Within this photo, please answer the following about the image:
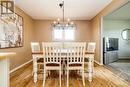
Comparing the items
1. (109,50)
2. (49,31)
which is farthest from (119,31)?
(49,31)

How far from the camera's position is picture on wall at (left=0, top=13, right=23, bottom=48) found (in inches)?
167

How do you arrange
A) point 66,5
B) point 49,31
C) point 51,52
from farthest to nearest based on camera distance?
point 49,31
point 66,5
point 51,52

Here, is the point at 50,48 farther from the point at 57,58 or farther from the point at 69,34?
the point at 69,34

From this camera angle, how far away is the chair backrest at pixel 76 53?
11.9 ft

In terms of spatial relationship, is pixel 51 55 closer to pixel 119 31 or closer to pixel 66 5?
pixel 66 5

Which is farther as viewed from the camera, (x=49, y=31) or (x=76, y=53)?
(x=49, y=31)

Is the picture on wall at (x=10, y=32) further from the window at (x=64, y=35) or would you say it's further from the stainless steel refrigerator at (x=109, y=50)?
the stainless steel refrigerator at (x=109, y=50)

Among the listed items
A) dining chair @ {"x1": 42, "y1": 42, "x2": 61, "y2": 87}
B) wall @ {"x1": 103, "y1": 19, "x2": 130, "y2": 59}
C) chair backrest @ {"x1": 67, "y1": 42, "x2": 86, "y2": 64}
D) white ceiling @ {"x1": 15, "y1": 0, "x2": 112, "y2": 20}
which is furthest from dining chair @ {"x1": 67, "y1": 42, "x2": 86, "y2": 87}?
wall @ {"x1": 103, "y1": 19, "x2": 130, "y2": 59}

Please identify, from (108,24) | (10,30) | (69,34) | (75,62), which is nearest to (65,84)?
(75,62)

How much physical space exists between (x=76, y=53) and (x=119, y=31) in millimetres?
6232

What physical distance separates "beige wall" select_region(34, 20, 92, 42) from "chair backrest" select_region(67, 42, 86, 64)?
525 centimetres

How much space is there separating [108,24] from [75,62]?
19.8ft

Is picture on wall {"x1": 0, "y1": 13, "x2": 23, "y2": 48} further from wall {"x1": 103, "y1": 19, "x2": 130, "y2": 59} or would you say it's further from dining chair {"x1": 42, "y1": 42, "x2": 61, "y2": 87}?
wall {"x1": 103, "y1": 19, "x2": 130, "y2": 59}

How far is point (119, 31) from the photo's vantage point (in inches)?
357
